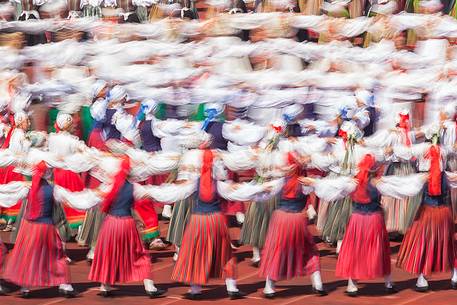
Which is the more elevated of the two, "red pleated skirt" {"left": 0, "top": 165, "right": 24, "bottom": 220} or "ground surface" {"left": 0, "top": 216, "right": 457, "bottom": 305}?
"red pleated skirt" {"left": 0, "top": 165, "right": 24, "bottom": 220}

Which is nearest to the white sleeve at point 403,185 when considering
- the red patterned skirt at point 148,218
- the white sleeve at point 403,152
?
the white sleeve at point 403,152

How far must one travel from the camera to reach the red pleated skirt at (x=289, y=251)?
15008 mm

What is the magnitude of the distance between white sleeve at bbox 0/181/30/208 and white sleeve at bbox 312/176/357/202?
9.57ft

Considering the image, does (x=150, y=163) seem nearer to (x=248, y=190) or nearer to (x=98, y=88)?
(x=248, y=190)

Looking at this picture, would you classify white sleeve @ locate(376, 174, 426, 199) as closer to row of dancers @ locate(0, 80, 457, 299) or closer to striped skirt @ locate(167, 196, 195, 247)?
row of dancers @ locate(0, 80, 457, 299)

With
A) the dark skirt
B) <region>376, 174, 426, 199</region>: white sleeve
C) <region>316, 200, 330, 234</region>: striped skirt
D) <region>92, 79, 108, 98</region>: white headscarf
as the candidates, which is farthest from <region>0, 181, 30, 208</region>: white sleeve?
<region>316, 200, 330, 234</region>: striped skirt

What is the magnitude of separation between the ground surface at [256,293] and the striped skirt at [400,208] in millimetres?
1150

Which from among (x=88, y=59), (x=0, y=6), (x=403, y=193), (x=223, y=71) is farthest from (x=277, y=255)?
(x=0, y=6)

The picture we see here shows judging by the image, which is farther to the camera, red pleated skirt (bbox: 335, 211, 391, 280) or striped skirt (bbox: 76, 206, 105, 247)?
striped skirt (bbox: 76, 206, 105, 247)

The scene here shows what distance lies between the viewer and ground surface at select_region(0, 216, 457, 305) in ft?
48.9

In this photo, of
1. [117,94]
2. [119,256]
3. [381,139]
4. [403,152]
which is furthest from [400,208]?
[119,256]

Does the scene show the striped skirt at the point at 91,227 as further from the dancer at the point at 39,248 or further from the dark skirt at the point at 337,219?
the dark skirt at the point at 337,219

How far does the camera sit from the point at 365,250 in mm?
14969

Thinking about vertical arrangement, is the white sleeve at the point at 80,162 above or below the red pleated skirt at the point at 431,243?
above
